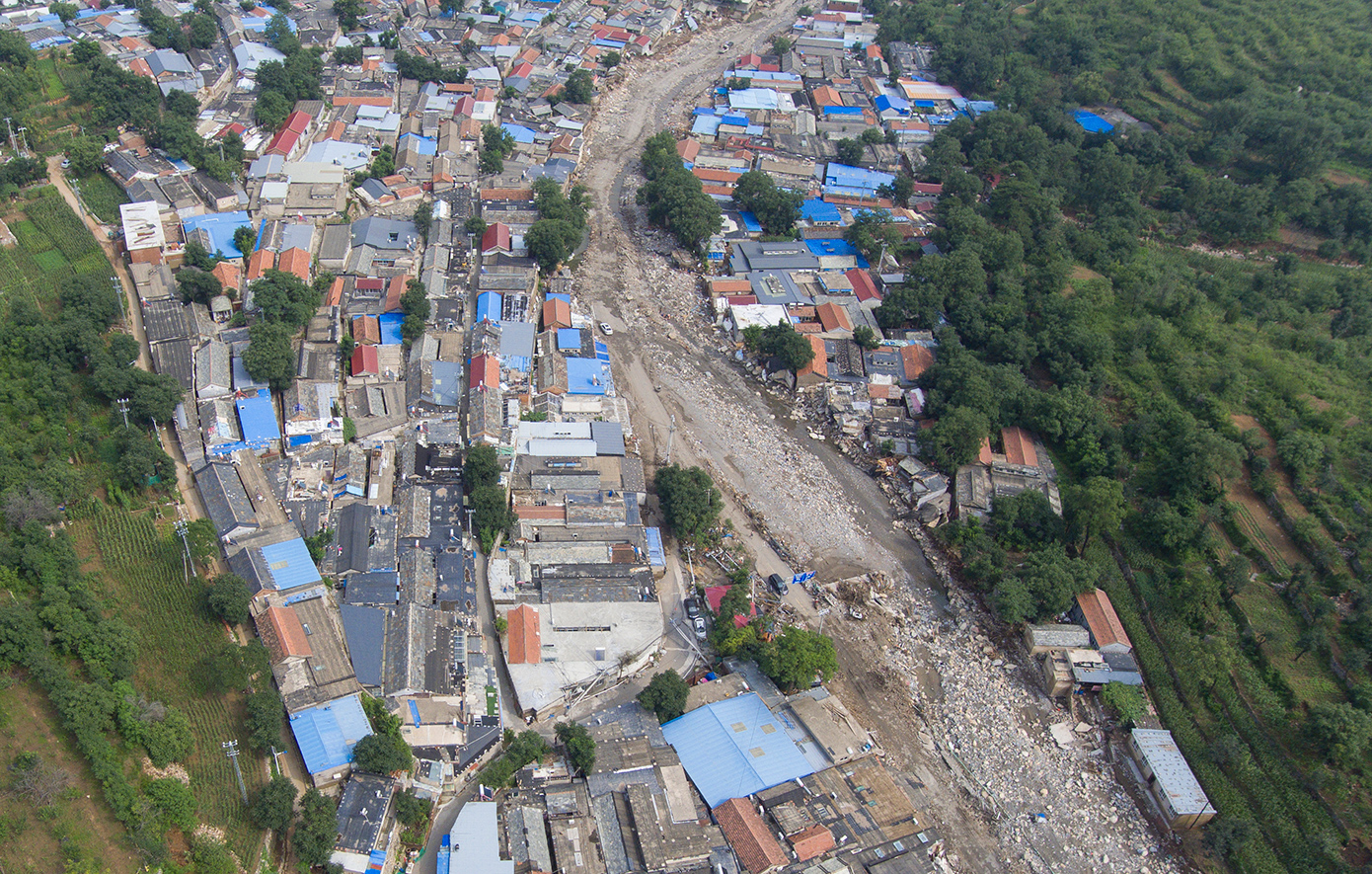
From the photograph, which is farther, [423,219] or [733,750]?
[423,219]

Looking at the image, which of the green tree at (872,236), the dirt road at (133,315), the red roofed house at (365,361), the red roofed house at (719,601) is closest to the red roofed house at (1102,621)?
the red roofed house at (719,601)

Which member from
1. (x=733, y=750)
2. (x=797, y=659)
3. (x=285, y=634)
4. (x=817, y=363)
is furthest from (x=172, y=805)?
(x=817, y=363)

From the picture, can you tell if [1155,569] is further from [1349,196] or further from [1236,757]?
→ [1349,196]

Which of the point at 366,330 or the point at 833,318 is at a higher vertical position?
the point at 366,330

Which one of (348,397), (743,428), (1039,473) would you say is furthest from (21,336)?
(1039,473)

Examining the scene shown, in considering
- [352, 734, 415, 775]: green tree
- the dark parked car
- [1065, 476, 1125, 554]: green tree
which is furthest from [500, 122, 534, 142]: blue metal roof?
[352, 734, 415, 775]: green tree

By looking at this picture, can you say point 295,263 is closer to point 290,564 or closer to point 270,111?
point 270,111

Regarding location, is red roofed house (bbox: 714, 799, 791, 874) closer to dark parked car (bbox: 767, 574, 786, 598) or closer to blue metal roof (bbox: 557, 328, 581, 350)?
dark parked car (bbox: 767, 574, 786, 598)
